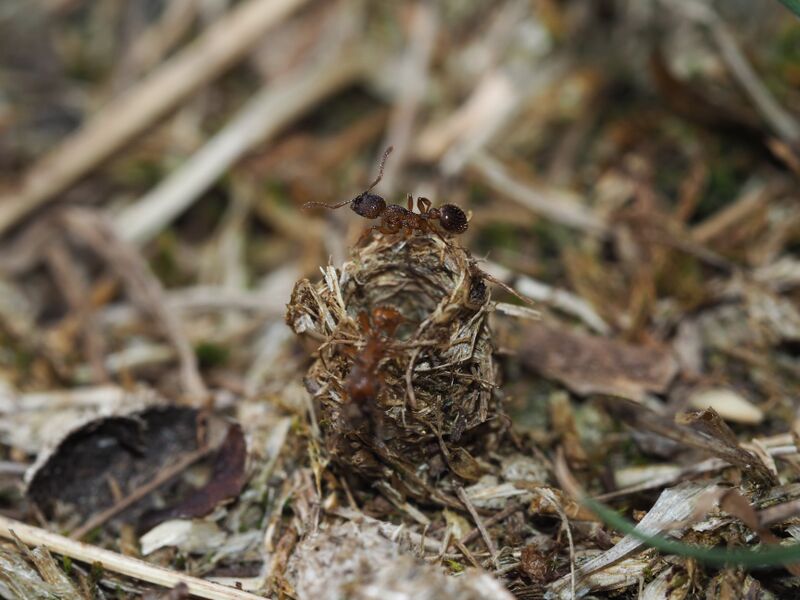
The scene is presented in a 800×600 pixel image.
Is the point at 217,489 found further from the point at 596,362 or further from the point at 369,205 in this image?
the point at 596,362

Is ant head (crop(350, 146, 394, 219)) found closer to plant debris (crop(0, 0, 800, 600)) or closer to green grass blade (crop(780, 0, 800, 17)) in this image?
plant debris (crop(0, 0, 800, 600))

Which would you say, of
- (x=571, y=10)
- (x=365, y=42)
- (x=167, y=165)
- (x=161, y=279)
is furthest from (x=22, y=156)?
(x=571, y=10)

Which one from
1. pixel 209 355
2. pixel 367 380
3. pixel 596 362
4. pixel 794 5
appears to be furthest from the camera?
pixel 209 355

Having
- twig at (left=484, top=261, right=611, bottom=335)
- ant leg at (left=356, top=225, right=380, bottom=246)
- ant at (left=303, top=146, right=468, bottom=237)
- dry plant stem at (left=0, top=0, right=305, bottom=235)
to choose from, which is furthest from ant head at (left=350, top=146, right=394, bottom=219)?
dry plant stem at (left=0, top=0, right=305, bottom=235)

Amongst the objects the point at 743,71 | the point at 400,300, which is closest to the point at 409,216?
the point at 400,300

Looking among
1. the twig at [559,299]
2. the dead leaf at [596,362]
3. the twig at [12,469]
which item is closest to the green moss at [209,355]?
the twig at [12,469]

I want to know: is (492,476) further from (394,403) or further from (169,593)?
(169,593)
